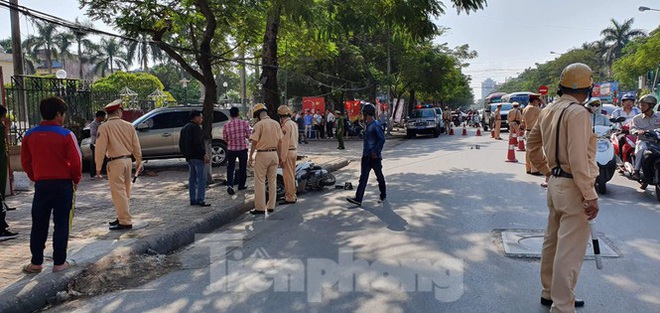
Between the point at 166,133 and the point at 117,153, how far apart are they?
789cm

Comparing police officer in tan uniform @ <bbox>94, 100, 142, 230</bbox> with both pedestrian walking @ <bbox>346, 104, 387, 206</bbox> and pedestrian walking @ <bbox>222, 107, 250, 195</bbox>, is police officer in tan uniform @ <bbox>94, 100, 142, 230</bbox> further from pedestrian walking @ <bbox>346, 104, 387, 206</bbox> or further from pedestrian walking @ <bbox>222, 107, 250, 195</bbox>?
pedestrian walking @ <bbox>346, 104, 387, 206</bbox>

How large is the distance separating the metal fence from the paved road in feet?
23.4

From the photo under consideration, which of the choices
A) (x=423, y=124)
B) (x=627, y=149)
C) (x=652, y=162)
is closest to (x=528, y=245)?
(x=652, y=162)

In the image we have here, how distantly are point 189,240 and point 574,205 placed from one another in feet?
16.8

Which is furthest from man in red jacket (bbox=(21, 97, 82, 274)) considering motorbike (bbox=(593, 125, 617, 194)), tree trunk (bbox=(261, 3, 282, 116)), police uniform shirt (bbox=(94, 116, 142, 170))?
tree trunk (bbox=(261, 3, 282, 116))

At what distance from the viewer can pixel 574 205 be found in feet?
12.3

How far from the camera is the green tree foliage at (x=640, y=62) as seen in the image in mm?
34719

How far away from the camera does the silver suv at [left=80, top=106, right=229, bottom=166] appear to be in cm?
1466

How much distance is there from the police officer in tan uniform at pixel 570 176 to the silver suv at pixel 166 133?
39.1ft

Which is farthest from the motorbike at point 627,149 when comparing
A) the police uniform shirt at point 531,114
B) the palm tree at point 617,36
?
the palm tree at point 617,36

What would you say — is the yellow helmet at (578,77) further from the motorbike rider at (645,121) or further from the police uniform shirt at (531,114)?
the police uniform shirt at (531,114)

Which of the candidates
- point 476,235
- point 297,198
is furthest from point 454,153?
point 476,235

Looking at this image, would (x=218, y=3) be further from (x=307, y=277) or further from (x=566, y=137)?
(x=566, y=137)

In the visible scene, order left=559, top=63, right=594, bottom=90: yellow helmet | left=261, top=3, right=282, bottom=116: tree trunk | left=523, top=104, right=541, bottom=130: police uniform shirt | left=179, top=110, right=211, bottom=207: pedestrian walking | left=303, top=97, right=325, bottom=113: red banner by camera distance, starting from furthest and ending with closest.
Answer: left=303, top=97, right=325, bottom=113: red banner, left=261, top=3, right=282, bottom=116: tree trunk, left=523, top=104, right=541, bottom=130: police uniform shirt, left=179, top=110, right=211, bottom=207: pedestrian walking, left=559, top=63, right=594, bottom=90: yellow helmet
